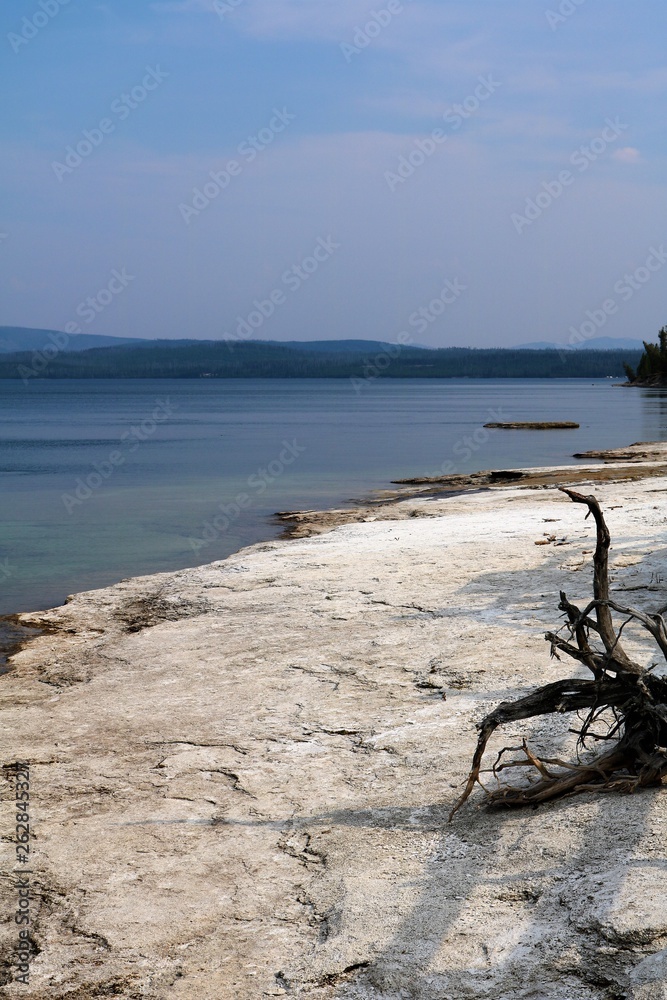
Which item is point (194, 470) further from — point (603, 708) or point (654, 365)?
point (654, 365)

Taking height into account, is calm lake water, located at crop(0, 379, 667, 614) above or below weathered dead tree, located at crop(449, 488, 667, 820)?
below

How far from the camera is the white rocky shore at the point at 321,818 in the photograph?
10.6 ft

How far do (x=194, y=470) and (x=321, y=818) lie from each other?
2640cm

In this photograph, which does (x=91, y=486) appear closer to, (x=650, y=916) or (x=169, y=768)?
(x=169, y=768)

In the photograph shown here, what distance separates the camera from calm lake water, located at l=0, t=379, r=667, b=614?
611 inches

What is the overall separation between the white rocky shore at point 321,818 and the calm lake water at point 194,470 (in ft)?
17.3

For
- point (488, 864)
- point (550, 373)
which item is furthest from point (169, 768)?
point (550, 373)

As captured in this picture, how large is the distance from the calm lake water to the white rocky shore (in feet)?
17.3

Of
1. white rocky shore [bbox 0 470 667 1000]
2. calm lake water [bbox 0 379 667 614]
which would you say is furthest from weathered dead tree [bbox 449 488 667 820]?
calm lake water [bbox 0 379 667 614]

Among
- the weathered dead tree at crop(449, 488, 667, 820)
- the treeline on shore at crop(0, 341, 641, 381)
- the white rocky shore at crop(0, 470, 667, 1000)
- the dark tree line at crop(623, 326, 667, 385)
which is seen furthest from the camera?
the treeline on shore at crop(0, 341, 641, 381)

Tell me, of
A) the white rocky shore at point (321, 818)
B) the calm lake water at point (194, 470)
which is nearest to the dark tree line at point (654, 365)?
the calm lake water at point (194, 470)

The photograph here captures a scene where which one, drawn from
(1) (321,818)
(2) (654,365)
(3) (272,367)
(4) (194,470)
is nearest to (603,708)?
(1) (321,818)

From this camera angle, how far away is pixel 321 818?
4.47m

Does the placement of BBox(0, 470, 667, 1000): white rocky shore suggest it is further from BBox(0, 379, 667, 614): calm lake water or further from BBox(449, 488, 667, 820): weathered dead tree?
BBox(0, 379, 667, 614): calm lake water
